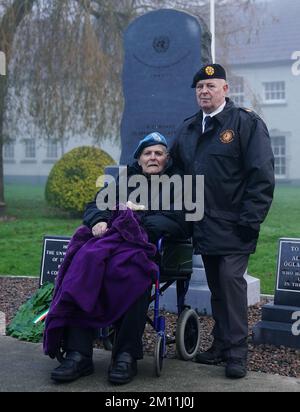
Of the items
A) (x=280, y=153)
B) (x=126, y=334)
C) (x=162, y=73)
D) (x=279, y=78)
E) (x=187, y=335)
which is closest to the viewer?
(x=126, y=334)

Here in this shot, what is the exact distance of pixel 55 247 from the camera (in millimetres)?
5867

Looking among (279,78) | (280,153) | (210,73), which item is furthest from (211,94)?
(280,153)

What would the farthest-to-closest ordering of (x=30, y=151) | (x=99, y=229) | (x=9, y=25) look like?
(x=30, y=151)
(x=9, y=25)
(x=99, y=229)

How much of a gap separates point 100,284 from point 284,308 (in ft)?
5.24

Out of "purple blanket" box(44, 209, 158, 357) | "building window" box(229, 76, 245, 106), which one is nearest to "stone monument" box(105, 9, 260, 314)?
"purple blanket" box(44, 209, 158, 357)

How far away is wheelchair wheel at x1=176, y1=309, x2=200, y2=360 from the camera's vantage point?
454 cm

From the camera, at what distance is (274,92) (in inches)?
1282

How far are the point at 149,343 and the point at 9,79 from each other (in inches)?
440

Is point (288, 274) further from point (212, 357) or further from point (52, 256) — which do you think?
point (52, 256)

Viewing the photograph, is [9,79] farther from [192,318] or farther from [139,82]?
[192,318]

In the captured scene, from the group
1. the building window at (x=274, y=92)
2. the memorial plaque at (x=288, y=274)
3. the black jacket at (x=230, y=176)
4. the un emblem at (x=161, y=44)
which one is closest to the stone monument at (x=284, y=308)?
the memorial plaque at (x=288, y=274)

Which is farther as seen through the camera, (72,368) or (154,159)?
(154,159)

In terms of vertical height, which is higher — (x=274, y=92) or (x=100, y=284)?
(x=274, y=92)

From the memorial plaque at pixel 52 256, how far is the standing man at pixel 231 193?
1704 millimetres
